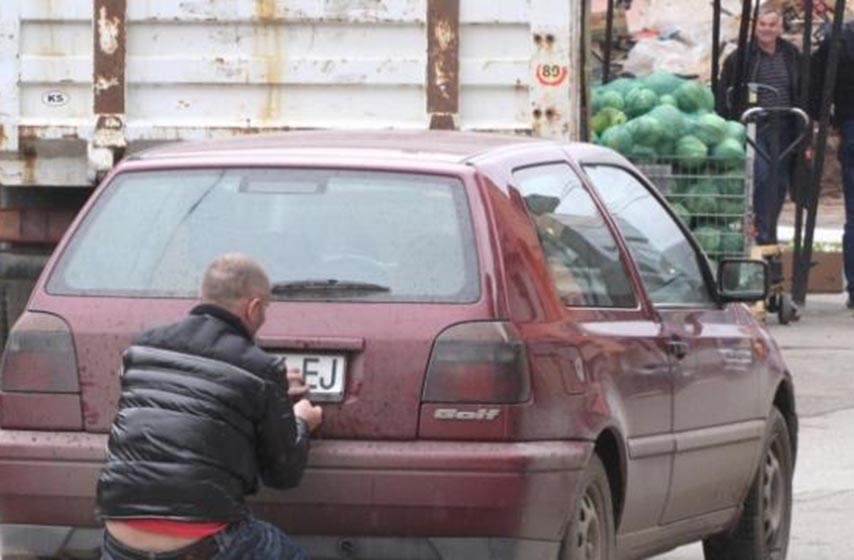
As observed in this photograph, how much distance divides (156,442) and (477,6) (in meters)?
6.37

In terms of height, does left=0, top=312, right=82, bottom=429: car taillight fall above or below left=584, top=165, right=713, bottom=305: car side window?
below

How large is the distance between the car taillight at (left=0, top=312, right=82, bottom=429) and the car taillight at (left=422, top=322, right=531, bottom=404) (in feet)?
3.32

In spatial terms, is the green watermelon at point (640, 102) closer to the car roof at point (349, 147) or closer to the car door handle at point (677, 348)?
the car door handle at point (677, 348)

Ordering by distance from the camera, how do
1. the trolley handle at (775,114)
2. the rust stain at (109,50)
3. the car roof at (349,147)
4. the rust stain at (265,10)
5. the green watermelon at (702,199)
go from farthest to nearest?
the trolley handle at (775,114) → the green watermelon at (702,199) → the rust stain at (265,10) → the rust stain at (109,50) → the car roof at (349,147)

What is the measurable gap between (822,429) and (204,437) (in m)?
7.45

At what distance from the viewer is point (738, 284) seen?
29.4 ft

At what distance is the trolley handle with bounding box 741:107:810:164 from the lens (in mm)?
16469

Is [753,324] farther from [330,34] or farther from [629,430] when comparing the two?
[330,34]

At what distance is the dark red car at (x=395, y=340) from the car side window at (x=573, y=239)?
1 cm

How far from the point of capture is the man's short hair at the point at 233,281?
6.66 metres

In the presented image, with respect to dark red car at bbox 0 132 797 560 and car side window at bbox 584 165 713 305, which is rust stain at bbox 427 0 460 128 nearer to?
car side window at bbox 584 165 713 305

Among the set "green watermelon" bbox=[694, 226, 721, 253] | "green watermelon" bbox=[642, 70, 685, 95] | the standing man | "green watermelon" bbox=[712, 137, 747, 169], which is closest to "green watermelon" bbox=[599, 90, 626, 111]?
"green watermelon" bbox=[642, 70, 685, 95]

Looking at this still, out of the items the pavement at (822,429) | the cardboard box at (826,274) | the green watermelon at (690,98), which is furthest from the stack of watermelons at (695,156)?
the cardboard box at (826,274)

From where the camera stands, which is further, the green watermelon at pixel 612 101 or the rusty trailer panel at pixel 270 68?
the green watermelon at pixel 612 101
